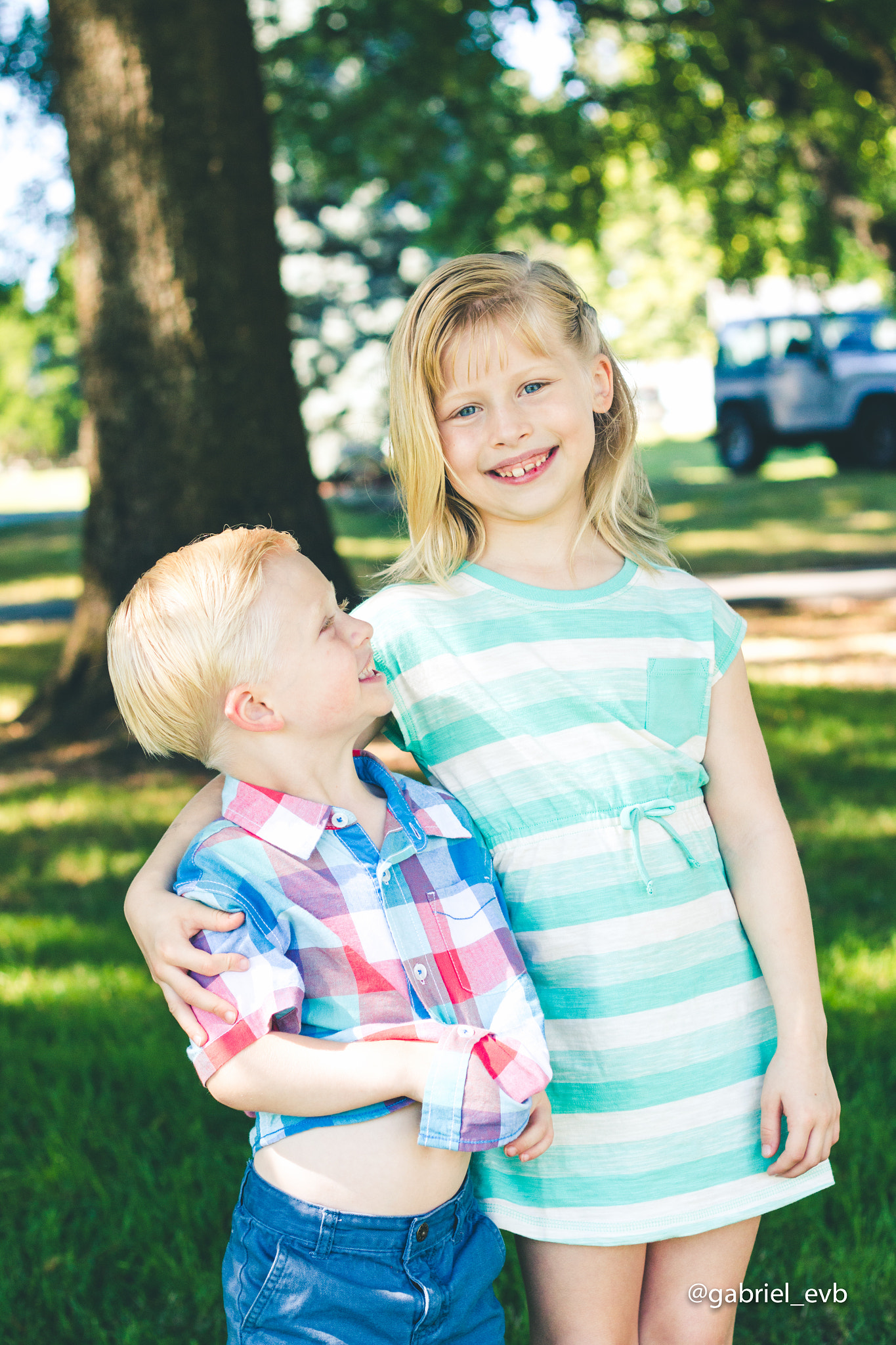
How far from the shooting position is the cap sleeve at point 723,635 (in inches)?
72.9

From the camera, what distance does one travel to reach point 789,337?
59.9ft

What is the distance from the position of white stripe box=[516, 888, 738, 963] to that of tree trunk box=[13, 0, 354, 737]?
359cm

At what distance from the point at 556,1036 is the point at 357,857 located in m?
0.42

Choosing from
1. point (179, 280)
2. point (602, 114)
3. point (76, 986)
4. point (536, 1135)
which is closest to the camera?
point (536, 1135)

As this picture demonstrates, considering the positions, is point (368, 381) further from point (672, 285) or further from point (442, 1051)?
point (672, 285)

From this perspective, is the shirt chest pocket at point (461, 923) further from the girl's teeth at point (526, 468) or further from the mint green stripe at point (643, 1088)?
the girl's teeth at point (526, 468)

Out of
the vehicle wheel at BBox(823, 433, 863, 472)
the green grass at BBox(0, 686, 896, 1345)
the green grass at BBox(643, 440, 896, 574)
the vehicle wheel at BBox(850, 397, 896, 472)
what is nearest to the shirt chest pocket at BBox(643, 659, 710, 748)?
the green grass at BBox(0, 686, 896, 1345)

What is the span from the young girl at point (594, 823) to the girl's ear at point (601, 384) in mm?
14

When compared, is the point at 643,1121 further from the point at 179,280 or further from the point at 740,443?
the point at 740,443

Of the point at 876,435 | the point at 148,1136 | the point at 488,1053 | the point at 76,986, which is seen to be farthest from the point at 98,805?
the point at 876,435

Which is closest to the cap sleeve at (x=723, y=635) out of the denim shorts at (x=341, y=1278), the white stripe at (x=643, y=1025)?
the white stripe at (x=643, y=1025)

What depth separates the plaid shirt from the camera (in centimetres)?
148

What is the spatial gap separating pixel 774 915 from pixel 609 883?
281mm

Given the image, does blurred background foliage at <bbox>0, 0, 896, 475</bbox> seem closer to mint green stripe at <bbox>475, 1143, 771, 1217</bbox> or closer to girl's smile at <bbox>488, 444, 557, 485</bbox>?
girl's smile at <bbox>488, 444, 557, 485</bbox>
